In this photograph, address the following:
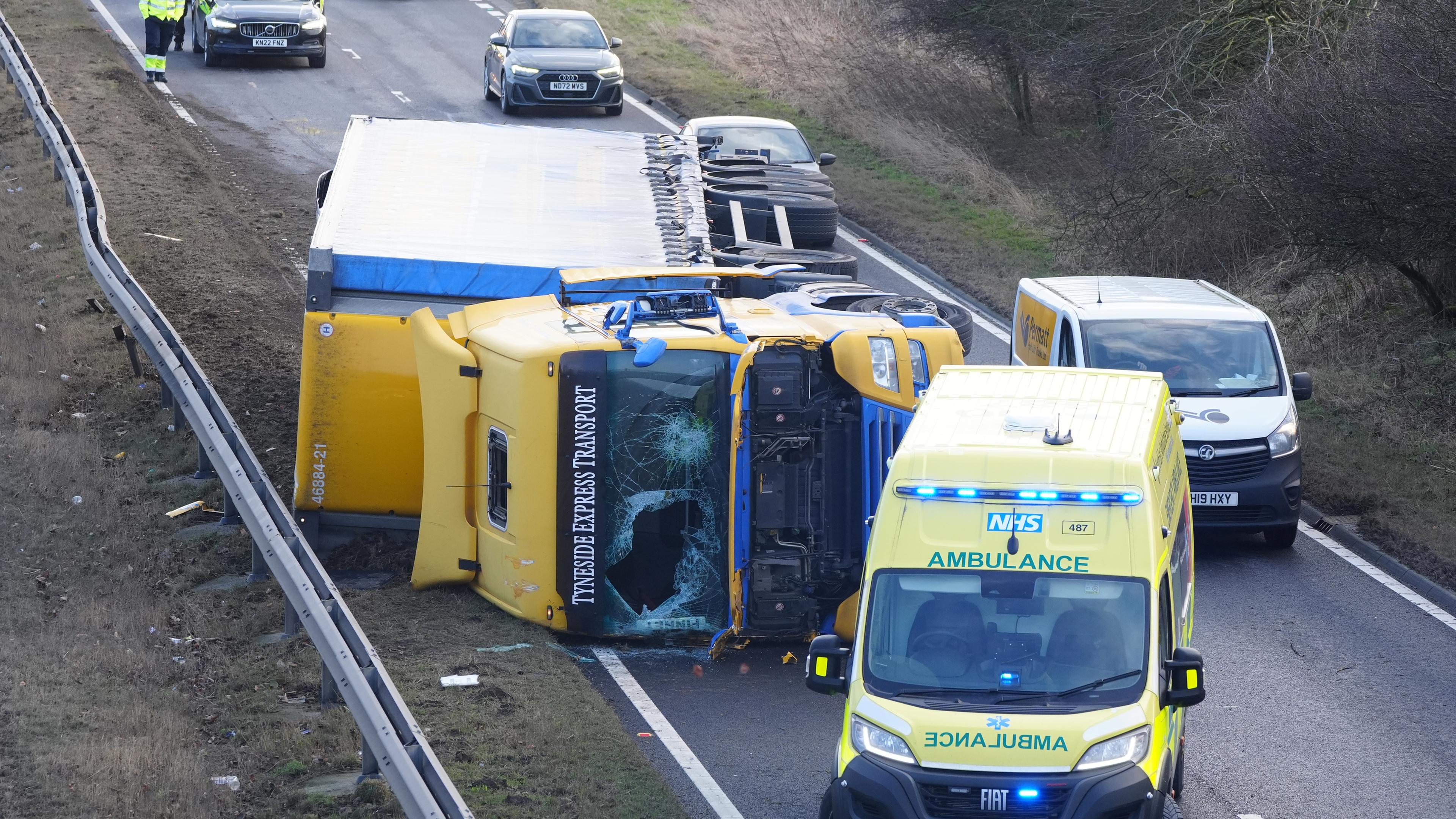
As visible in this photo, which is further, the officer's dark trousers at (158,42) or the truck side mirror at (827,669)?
the officer's dark trousers at (158,42)

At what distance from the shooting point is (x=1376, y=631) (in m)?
12.3

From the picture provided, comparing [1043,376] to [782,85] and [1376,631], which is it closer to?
[1376,631]

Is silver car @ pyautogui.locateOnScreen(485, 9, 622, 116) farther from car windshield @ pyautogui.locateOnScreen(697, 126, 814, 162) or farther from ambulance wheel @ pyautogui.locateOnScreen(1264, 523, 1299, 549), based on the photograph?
ambulance wheel @ pyautogui.locateOnScreen(1264, 523, 1299, 549)

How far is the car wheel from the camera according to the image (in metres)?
29.1

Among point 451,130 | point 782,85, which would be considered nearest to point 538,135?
point 451,130

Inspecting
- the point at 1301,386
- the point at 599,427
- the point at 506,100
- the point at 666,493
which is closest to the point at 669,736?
the point at 666,493

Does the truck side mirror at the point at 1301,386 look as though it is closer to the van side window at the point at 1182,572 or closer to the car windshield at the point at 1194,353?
the car windshield at the point at 1194,353

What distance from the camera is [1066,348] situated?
1457 cm

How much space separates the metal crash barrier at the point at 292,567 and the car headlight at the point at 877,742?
6.07 feet

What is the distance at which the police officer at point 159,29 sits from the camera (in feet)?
94.6

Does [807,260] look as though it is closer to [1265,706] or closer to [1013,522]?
[1265,706]

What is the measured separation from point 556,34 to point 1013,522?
2371 centimetres

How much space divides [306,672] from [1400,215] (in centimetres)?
1212

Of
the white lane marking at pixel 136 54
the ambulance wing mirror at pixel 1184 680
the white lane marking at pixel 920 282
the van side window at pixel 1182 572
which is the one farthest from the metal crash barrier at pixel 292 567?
the white lane marking at pixel 136 54
